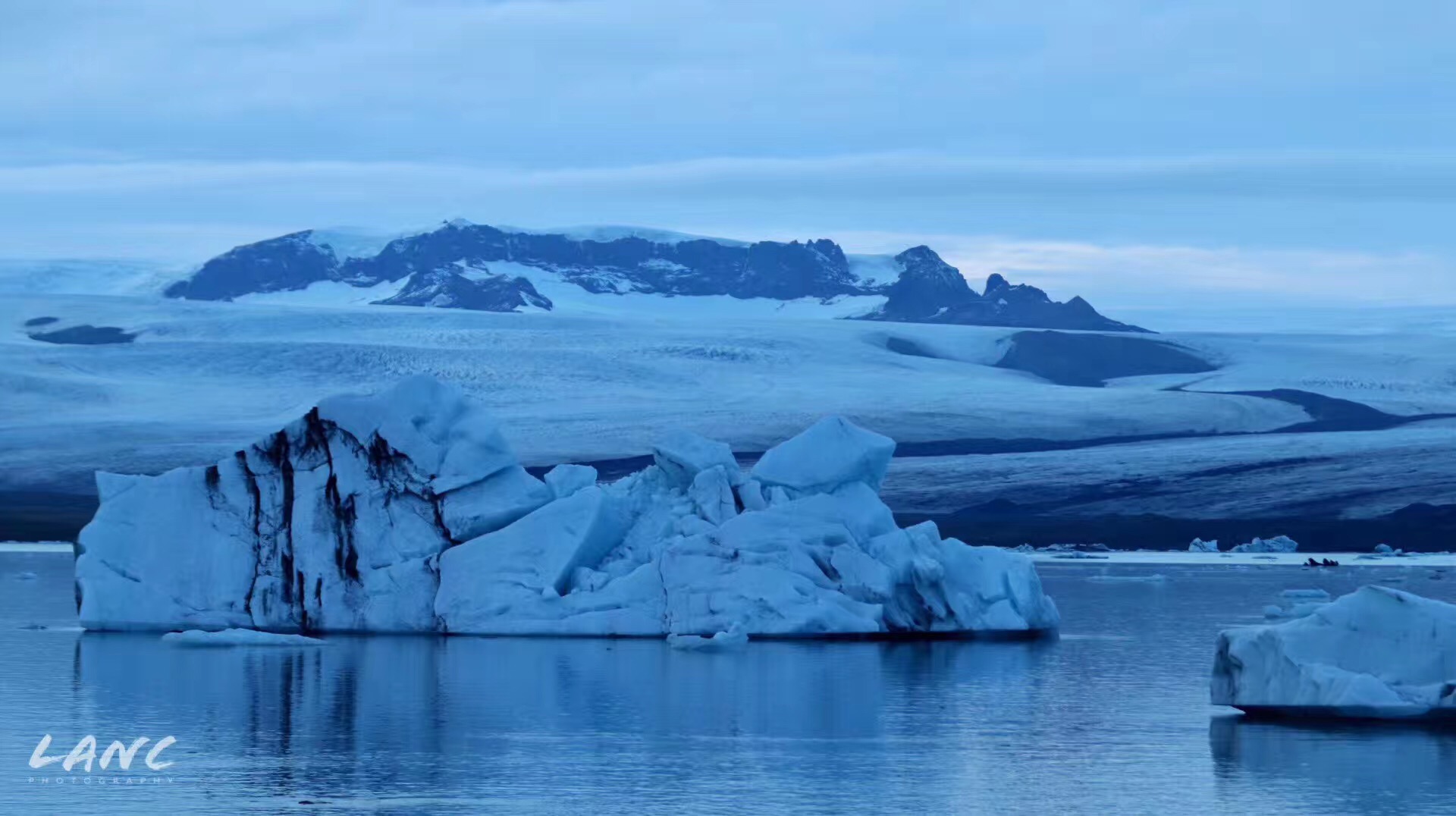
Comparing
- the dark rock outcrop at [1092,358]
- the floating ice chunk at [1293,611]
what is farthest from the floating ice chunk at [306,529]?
the dark rock outcrop at [1092,358]

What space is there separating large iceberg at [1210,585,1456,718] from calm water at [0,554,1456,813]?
232mm

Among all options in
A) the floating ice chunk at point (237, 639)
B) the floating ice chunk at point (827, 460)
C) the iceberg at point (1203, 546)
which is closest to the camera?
the floating ice chunk at point (237, 639)

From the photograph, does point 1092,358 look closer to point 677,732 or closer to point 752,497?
point 752,497

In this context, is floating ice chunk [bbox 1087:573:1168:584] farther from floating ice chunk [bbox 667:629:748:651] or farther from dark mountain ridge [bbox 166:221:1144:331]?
dark mountain ridge [bbox 166:221:1144:331]

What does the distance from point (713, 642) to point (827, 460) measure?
10.2ft

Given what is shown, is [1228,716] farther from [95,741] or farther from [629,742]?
[95,741]

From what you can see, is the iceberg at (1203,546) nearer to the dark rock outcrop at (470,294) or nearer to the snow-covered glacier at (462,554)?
the snow-covered glacier at (462,554)

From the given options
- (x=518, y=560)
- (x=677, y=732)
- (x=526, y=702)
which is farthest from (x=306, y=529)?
(x=677, y=732)

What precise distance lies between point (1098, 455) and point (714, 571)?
26.4 meters

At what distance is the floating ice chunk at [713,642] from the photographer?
1858 cm

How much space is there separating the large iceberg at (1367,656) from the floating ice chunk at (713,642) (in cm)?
566

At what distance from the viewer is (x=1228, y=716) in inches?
575

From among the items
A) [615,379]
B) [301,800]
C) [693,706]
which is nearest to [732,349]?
[615,379]

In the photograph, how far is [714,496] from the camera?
67.9 ft
